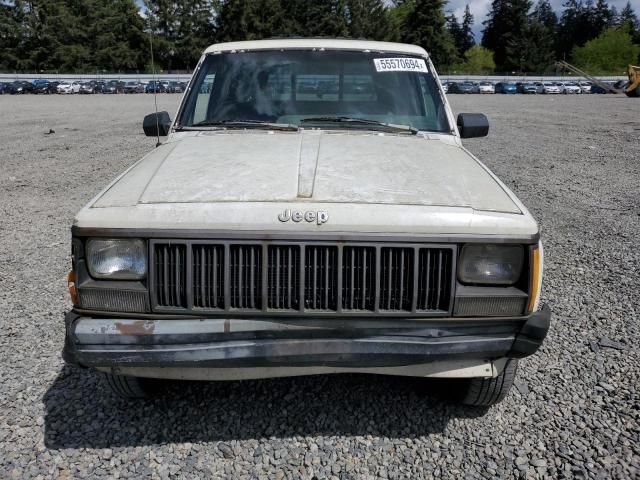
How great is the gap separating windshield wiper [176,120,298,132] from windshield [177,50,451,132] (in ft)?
0.07

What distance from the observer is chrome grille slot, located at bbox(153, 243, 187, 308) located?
2.44 m

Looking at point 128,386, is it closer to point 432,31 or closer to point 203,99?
point 203,99

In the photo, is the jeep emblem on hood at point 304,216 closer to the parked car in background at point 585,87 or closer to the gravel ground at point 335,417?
the gravel ground at point 335,417

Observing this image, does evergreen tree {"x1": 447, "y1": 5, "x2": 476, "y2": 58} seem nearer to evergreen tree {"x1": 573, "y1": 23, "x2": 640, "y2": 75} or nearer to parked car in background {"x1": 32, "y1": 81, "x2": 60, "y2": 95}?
evergreen tree {"x1": 573, "y1": 23, "x2": 640, "y2": 75}

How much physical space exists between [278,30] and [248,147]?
82136 millimetres

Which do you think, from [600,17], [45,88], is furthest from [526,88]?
A: [600,17]

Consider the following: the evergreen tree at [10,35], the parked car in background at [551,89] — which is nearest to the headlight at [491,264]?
the parked car in background at [551,89]

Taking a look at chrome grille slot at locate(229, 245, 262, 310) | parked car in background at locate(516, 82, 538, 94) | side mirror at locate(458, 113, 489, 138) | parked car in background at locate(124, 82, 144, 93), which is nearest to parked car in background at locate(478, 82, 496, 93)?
parked car in background at locate(516, 82, 538, 94)

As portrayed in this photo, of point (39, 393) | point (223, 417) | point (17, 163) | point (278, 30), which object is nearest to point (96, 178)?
point (17, 163)

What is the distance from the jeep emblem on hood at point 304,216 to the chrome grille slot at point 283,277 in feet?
0.40

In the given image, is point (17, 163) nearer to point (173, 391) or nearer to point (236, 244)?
point (173, 391)

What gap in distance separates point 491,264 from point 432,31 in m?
87.5

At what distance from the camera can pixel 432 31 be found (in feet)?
271

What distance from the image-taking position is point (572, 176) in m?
9.54
